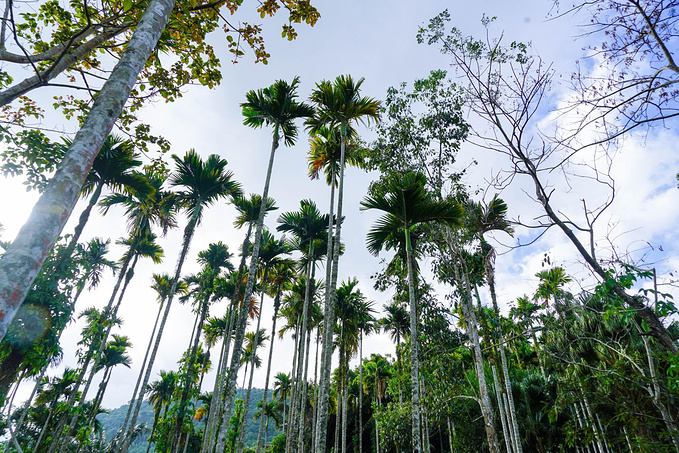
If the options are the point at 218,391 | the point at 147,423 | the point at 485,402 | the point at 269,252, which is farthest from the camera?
the point at 147,423

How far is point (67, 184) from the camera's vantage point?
2062mm

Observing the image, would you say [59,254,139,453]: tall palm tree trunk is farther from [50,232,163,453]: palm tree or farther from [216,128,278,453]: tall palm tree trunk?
[216,128,278,453]: tall palm tree trunk

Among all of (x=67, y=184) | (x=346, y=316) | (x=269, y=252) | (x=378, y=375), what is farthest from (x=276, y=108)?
(x=378, y=375)

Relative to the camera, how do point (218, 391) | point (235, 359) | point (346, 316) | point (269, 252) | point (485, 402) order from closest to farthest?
point (235, 359)
point (485, 402)
point (218, 391)
point (269, 252)
point (346, 316)

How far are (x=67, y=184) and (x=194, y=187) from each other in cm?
1220

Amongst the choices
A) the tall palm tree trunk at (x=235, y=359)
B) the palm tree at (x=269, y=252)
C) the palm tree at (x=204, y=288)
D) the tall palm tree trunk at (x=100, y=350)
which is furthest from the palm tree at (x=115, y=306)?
the tall palm tree trunk at (x=235, y=359)

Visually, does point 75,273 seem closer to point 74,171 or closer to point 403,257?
point 74,171

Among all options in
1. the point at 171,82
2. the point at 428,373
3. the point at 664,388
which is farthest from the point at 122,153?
the point at 664,388

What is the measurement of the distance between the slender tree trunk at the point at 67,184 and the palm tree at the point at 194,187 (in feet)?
34.8

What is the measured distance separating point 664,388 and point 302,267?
1455cm

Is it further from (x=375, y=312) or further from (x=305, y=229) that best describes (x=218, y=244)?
(x=375, y=312)

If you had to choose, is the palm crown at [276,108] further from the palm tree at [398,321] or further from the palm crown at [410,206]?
the palm tree at [398,321]

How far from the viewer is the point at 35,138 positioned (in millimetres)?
5273

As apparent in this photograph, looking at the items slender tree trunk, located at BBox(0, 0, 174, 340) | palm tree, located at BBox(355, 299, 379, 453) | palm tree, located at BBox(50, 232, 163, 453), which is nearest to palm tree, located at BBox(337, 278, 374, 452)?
palm tree, located at BBox(355, 299, 379, 453)
